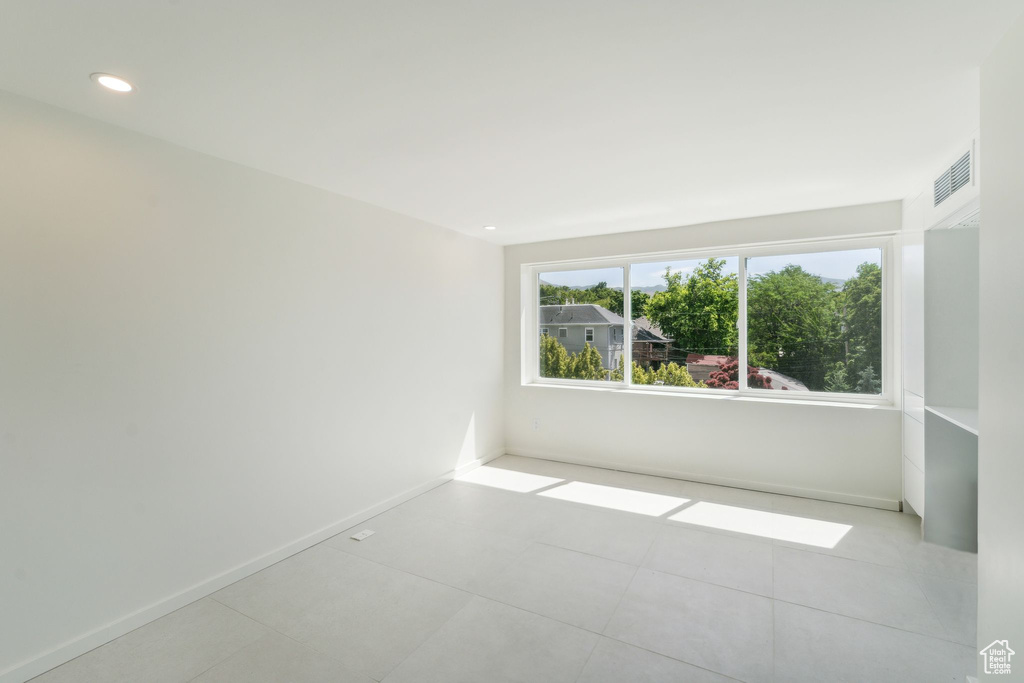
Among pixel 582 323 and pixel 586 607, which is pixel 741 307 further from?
pixel 586 607

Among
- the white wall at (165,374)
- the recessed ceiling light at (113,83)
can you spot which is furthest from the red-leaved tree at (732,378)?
the recessed ceiling light at (113,83)

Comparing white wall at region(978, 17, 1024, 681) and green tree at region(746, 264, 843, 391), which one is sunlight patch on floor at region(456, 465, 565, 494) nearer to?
green tree at region(746, 264, 843, 391)

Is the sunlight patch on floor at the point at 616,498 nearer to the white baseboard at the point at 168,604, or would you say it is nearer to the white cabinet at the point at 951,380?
the white baseboard at the point at 168,604

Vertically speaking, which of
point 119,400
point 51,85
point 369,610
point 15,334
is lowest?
point 369,610

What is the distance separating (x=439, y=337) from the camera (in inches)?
175

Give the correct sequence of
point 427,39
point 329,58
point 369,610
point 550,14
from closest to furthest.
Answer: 1. point 550,14
2. point 427,39
3. point 329,58
4. point 369,610

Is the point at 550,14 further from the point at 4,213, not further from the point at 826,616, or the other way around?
the point at 826,616

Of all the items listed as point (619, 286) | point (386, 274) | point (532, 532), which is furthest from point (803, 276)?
point (386, 274)

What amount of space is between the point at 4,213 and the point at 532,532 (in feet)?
10.7

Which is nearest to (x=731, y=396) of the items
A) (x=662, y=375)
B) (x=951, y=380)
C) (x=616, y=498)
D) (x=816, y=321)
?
(x=662, y=375)

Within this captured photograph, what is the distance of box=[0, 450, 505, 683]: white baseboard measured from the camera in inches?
79.4

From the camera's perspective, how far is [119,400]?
2301 mm

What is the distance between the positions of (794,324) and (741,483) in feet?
4.86

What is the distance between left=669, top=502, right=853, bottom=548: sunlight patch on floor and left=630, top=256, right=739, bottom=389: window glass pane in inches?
48.5
